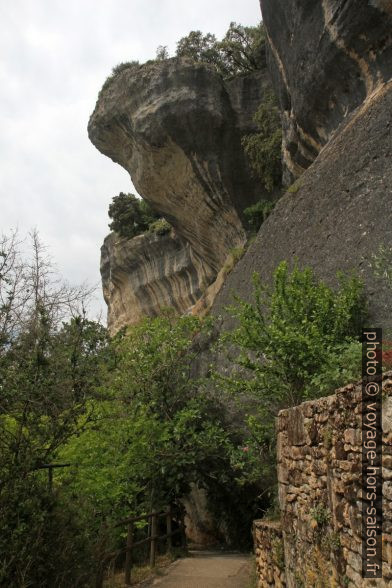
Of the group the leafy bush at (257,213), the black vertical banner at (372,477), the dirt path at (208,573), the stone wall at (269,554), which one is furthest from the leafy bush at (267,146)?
the black vertical banner at (372,477)

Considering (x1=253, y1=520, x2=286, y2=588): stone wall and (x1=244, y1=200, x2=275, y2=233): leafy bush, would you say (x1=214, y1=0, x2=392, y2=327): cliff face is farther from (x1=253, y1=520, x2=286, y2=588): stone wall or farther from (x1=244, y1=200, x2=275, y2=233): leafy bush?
(x1=253, y1=520, x2=286, y2=588): stone wall

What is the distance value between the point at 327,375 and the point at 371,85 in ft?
27.1

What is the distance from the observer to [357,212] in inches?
404

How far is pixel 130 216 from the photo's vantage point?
28422 millimetres

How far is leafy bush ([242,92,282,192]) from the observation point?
59.3ft

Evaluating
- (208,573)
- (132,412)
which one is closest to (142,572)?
(208,573)

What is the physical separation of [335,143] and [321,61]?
7.08 feet

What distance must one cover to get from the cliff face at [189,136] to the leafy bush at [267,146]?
2.66ft

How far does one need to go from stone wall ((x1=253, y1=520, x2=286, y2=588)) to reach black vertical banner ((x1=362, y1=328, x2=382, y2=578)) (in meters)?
2.81

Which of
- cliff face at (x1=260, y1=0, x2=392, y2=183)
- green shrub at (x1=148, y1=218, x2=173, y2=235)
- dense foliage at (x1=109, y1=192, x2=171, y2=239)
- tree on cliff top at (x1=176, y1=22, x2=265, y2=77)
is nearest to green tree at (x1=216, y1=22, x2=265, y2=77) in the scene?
tree on cliff top at (x1=176, y1=22, x2=265, y2=77)

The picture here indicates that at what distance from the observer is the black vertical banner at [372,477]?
343 centimetres

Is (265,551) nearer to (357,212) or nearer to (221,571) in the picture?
(221,571)

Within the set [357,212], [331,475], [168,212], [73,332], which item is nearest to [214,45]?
[168,212]

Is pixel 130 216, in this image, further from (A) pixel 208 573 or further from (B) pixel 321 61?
(A) pixel 208 573
